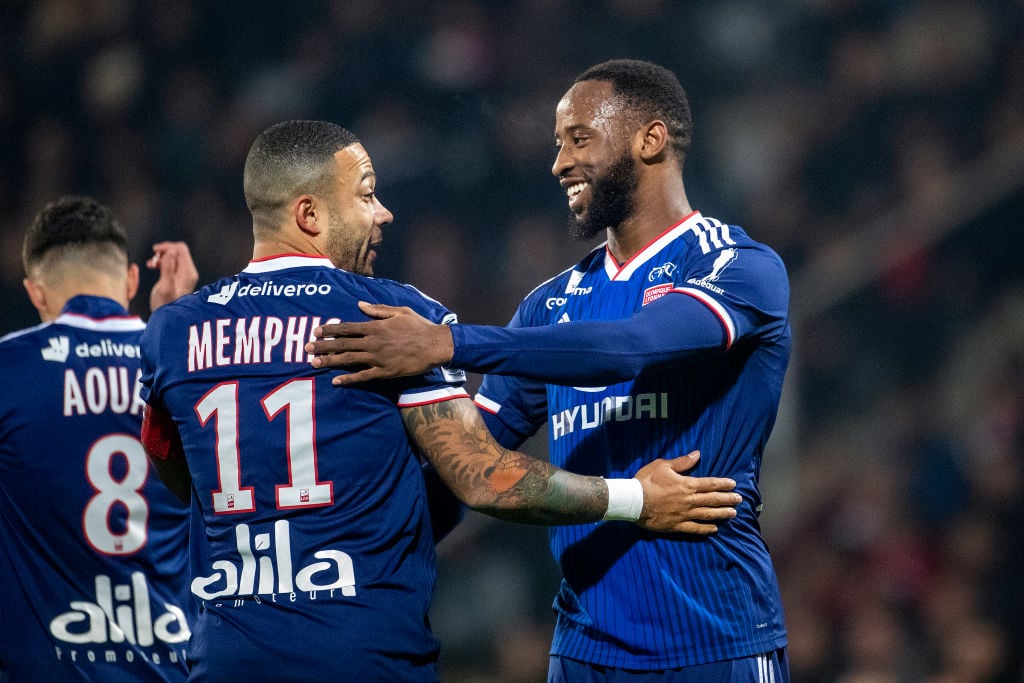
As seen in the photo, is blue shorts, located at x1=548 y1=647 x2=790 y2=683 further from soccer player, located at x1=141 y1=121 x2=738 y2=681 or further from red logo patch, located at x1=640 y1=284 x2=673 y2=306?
red logo patch, located at x1=640 y1=284 x2=673 y2=306

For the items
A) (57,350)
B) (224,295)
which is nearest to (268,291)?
(224,295)

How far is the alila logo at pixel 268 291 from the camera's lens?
8.76 feet

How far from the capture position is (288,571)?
2551 millimetres

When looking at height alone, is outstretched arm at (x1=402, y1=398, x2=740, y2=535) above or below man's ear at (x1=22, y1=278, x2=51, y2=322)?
below

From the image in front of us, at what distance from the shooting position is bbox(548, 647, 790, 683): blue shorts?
2.82 metres

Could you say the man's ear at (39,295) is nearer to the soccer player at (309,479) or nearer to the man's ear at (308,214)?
the soccer player at (309,479)

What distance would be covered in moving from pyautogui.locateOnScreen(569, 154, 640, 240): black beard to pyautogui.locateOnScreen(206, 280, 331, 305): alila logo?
0.94 m

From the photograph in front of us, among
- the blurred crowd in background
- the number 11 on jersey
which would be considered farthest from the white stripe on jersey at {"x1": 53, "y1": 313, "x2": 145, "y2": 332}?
the blurred crowd in background

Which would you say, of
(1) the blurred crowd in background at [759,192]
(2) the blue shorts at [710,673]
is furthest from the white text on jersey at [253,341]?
(1) the blurred crowd in background at [759,192]

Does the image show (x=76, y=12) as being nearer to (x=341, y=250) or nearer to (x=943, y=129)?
(x=943, y=129)

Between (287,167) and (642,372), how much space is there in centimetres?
100

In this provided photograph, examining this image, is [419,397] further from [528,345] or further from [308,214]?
[308,214]

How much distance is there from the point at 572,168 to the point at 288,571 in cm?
146

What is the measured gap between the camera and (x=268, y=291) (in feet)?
8.81
